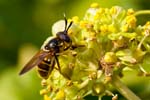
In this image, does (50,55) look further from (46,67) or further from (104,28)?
(104,28)

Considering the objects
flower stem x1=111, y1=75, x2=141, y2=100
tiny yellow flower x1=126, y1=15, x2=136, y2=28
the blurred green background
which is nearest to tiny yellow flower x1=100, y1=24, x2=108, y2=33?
tiny yellow flower x1=126, y1=15, x2=136, y2=28

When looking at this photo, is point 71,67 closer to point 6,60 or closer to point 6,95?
point 6,95

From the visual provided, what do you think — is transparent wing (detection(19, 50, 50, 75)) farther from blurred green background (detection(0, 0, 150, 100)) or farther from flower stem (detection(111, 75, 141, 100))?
blurred green background (detection(0, 0, 150, 100))

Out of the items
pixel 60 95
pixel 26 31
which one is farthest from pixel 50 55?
pixel 26 31

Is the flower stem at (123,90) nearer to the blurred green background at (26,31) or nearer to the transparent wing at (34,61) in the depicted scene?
the transparent wing at (34,61)

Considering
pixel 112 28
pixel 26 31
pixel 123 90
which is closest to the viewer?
pixel 123 90

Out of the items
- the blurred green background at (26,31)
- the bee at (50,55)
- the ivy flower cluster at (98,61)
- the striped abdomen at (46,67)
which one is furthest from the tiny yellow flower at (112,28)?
the blurred green background at (26,31)
